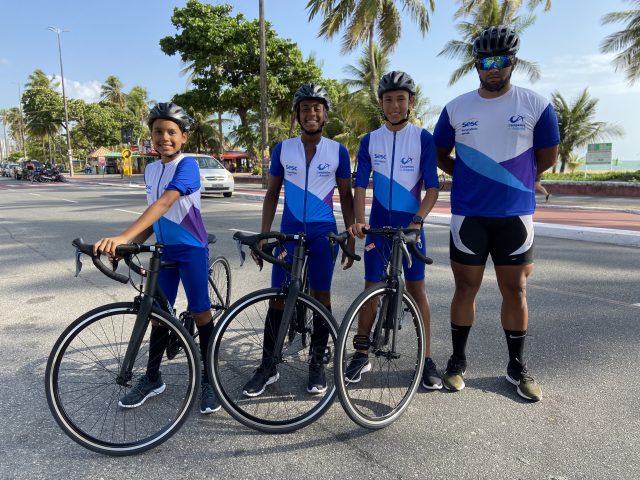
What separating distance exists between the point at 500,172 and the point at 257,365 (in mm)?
2048

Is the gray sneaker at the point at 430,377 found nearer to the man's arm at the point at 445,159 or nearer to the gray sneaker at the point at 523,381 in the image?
the gray sneaker at the point at 523,381

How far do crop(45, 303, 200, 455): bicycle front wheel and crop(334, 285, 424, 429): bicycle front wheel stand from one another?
0.83 meters

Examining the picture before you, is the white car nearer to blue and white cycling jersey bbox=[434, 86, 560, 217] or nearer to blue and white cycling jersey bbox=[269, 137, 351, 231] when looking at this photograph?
blue and white cycling jersey bbox=[269, 137, 351, 231]

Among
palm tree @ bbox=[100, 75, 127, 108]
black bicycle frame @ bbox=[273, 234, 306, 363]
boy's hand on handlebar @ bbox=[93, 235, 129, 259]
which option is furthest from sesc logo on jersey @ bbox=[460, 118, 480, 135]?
palm tree @ bbox=[100, 75, 127, 108]

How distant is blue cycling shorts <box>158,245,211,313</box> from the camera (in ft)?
9.09

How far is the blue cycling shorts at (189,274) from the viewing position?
277 cm

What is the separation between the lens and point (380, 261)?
10.1 feet

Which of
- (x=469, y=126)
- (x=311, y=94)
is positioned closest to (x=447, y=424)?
(x=469, y=126)

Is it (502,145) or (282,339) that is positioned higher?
(502,145)

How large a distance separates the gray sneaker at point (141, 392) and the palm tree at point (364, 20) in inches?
953

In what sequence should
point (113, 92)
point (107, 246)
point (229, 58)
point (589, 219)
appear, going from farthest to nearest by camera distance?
point (113, 92) → point (229, 58) → point (589, 219) → point (107, 246)

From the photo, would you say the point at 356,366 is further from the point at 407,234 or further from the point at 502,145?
the point at 502,145

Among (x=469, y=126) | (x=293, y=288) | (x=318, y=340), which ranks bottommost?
(x=318, y=340)

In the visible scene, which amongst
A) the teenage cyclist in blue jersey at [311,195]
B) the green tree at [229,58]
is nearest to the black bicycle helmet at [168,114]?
the teenage cyclist in blue jersey at [311,195]
